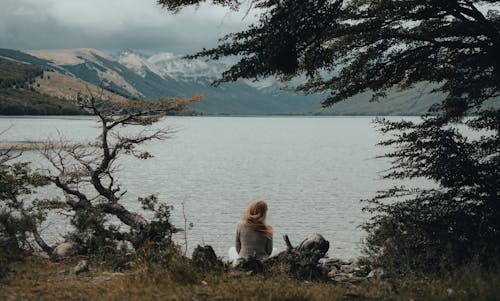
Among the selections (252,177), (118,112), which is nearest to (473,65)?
(118,112)

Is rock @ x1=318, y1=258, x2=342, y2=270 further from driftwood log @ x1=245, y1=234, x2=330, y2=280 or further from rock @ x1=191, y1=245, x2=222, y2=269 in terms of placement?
rock @ x1=191, y1=245, x2=222, y2=269

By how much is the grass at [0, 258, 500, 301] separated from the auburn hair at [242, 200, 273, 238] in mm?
2371

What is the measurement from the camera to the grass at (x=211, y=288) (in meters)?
7.93

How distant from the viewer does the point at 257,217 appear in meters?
12.7

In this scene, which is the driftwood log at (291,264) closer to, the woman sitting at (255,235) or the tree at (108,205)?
the woman sitting at (255,235)

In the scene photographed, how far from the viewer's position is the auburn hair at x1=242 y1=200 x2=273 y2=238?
1262cm

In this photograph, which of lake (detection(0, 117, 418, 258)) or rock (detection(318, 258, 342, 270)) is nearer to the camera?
rock (detection(318, 258, 342, 270))

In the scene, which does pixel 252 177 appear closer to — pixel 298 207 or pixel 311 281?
pixel 298 207

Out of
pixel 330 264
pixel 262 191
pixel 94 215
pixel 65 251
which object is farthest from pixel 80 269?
pixel 262 191

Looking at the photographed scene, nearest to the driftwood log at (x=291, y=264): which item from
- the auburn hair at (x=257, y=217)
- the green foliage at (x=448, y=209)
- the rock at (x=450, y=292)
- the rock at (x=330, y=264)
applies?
the auburn hair at (x=257, y=217)

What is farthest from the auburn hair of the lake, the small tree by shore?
the lake

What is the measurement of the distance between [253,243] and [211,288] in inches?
170

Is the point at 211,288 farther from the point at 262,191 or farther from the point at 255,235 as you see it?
the point at 262,191

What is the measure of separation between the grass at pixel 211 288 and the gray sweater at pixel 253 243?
7.91 ft
